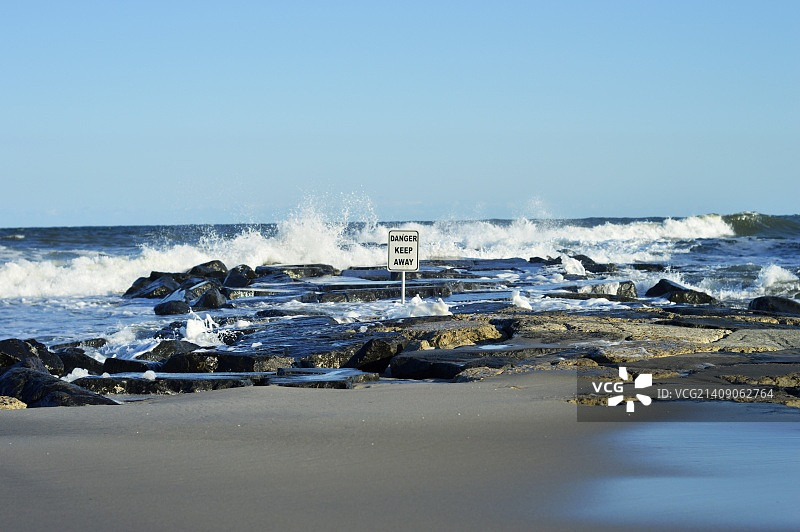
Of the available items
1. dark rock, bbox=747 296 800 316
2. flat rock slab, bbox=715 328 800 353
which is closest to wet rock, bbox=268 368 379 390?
flat rock slab, bbox=715 328 800 353

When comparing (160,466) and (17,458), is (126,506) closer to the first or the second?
(160,466)

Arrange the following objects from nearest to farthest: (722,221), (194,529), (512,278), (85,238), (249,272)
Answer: (194,529)
(512,278)
(249,272)
(85,238)
(722,221)

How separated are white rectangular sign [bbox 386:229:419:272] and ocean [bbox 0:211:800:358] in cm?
82

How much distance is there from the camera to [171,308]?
1619 centimetres

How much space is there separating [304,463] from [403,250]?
825 centimetres

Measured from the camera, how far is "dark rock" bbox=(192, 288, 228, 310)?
53.5ft

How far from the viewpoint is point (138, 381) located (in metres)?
7.43

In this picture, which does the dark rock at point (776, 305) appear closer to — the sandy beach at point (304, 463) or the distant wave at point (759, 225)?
the sandy beach at point (304, 463)

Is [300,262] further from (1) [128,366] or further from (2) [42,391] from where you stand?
(2) [42,391]

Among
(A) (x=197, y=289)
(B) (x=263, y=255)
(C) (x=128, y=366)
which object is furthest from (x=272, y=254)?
(C) (x=128, y=366)

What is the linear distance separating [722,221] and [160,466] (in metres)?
69.0

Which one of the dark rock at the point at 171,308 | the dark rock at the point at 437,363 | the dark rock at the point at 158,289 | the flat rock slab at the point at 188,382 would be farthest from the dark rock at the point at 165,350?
the dark rock at the point at 158,289

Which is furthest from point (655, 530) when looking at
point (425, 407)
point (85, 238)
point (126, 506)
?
point (85, 238)

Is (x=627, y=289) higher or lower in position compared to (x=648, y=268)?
lower
